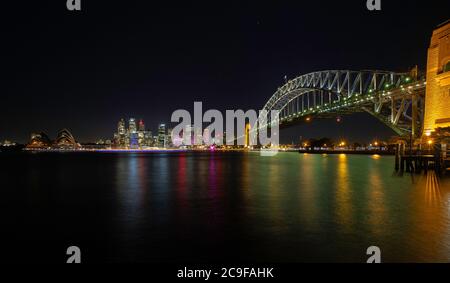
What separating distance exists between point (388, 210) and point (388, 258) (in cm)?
512

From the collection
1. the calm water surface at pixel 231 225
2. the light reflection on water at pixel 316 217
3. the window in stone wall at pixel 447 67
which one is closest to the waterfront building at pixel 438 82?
the window in stone wall at pixel 447 67

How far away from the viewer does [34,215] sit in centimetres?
1053

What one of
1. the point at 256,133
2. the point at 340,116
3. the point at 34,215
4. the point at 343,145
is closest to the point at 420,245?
the point at 34,215

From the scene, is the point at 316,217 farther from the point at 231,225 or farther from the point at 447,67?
the point at 447,67

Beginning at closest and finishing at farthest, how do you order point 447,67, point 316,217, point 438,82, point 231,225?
1. point 231,225
2. point 316,217
3. point 447,67
4. point 438,82

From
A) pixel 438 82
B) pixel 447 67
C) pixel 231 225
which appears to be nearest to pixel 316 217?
pixel 231 225

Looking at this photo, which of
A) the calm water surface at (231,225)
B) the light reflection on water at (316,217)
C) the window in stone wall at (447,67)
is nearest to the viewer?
the calm water surface at (231,225)

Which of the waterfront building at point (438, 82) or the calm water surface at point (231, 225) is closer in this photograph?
the calm water surface at point (231, 225)

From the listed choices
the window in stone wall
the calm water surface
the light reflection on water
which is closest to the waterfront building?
the window in stone wall

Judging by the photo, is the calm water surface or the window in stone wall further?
the window in stone wall

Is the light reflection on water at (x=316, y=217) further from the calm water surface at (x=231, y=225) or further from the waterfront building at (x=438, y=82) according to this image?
the waterfront building at (x=438, y=82)

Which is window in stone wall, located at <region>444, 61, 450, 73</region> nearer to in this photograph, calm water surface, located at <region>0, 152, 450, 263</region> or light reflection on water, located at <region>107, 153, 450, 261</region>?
light reflection on water, located at <region>107, 153, 450, 261</region>

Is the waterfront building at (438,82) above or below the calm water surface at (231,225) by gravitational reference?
above
